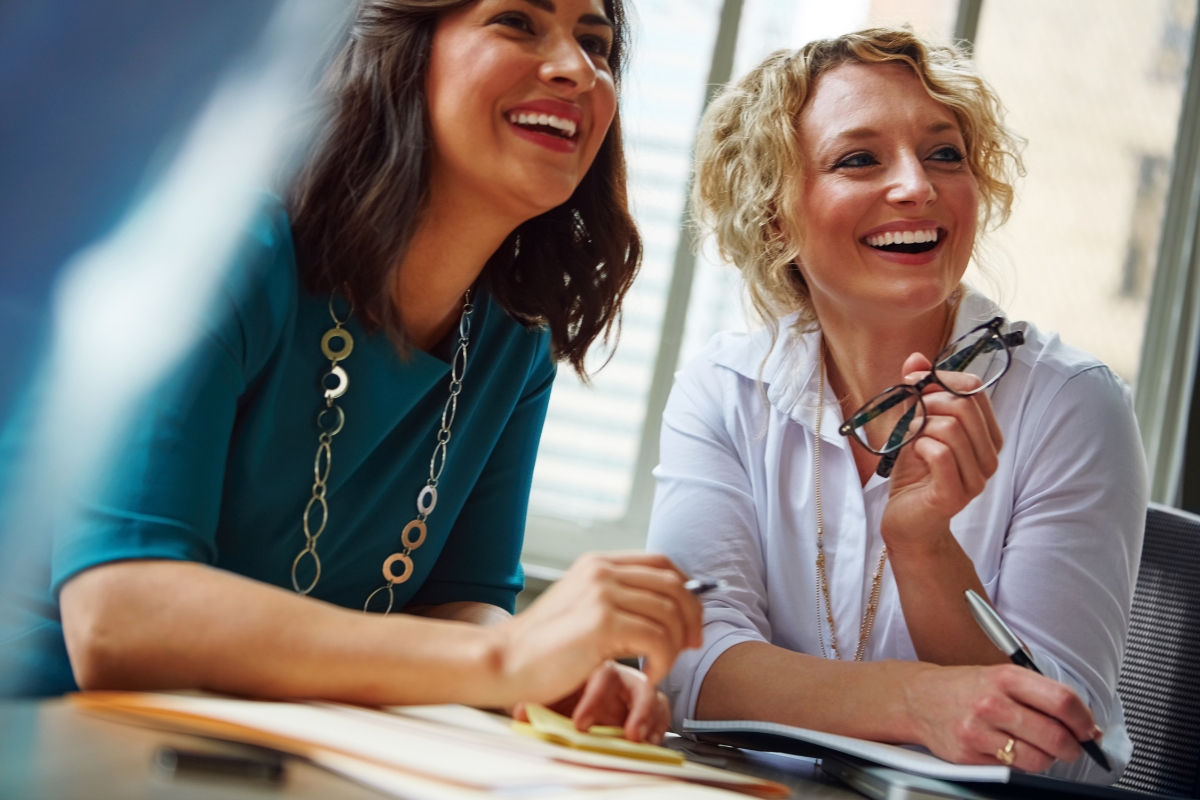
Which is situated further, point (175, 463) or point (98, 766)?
point (175, 463)

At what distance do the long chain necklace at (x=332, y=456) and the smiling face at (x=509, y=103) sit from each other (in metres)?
0.18

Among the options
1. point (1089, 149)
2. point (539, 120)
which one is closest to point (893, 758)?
point (539, 120)

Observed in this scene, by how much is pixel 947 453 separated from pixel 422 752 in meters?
0.70

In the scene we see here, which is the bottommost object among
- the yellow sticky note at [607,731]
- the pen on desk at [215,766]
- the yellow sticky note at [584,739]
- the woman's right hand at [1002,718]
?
the yellow sticky note at [607,731]

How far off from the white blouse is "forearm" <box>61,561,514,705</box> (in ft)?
1.64

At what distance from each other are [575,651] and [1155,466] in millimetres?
2408

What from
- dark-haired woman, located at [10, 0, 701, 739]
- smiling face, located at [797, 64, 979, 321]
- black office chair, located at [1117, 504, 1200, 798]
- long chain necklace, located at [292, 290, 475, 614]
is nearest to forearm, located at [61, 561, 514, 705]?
dark-haired woman, located at [10, 0, 701, 739]

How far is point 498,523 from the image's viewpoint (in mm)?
1190

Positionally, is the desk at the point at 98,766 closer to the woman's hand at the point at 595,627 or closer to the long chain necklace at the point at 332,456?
the woman's hand at the point at 595,627

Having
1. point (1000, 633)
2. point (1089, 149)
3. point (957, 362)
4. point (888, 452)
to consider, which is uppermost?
point (1089, 149)

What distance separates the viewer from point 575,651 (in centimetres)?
68

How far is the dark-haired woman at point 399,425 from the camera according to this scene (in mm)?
704

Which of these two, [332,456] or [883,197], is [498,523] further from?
[883,197]

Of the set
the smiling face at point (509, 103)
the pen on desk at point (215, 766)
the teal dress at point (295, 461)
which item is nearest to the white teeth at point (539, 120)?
the smiling face at point (509, 103)
